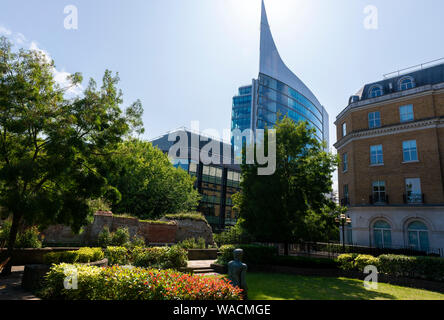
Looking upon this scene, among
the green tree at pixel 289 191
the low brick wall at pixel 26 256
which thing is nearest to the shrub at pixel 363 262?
the green tree at pixel 289 191

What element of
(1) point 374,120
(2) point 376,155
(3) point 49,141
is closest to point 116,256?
(3) point 49,141

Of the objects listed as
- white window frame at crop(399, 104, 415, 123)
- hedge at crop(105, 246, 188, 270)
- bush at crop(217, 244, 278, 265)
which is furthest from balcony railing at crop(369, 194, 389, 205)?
hedge at crop(105, 246, 188, 270)

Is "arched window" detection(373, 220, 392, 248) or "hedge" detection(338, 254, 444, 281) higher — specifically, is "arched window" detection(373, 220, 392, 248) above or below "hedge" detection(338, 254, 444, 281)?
above

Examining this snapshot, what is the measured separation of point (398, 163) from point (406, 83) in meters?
8.90

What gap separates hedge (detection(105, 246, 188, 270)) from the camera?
12.1 meters

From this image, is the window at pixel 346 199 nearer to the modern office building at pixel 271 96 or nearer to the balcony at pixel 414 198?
the balcony at pixel 414 198

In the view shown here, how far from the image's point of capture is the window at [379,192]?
26478mm

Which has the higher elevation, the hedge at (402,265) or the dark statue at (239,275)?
the dark statue at (239,275)

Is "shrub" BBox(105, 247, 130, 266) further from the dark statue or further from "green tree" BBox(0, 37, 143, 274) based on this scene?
the dark statue

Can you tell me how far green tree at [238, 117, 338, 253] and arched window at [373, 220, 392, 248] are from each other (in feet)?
37.5

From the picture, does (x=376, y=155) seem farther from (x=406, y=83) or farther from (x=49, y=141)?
(x=49, y=141)

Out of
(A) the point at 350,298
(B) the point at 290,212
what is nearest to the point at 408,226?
(B) the point at 290,212

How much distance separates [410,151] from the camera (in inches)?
1026

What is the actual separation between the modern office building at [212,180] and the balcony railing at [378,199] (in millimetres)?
36310
